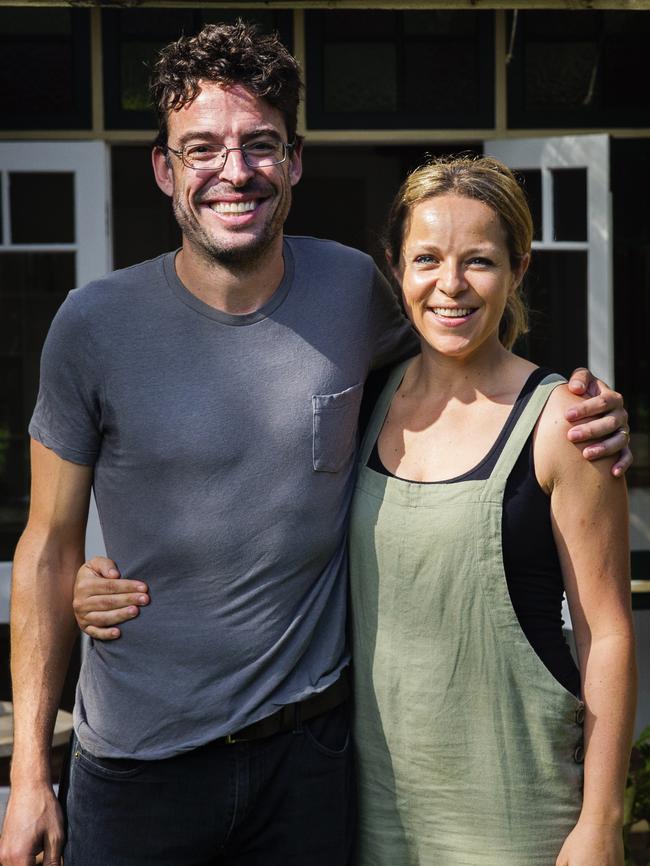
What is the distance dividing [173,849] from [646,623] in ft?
11.5

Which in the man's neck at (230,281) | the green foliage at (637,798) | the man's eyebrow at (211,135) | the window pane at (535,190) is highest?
the window pane at (535,190)

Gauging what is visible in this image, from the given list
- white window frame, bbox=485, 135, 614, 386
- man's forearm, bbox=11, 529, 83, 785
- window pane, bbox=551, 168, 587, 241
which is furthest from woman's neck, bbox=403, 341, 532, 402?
window pane, bbox=551, 168, 587, 241

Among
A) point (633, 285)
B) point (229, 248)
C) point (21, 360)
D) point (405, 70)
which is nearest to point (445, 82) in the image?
point (405, 70)

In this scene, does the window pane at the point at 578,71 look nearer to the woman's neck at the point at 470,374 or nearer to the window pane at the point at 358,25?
the window pane at the point at 358,25

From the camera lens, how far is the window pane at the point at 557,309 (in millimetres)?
4562

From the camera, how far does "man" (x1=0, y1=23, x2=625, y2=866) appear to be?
2033 mm

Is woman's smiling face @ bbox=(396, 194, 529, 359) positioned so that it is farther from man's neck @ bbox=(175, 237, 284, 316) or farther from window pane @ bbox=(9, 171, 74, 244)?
window pane @ bbox=(9, 171, 74, 244)

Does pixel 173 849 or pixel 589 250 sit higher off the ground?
pixel 589 250

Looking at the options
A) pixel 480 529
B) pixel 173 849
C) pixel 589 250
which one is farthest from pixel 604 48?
pixel 173 849

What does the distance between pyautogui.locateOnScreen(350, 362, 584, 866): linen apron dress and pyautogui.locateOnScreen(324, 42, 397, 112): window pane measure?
284cm

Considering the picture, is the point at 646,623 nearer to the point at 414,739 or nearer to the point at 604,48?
the point at 604,48

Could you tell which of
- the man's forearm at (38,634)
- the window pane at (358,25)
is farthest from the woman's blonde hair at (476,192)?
the window pane at (358,25)

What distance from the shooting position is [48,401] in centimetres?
209

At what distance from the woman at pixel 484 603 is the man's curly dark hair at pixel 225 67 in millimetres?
314
